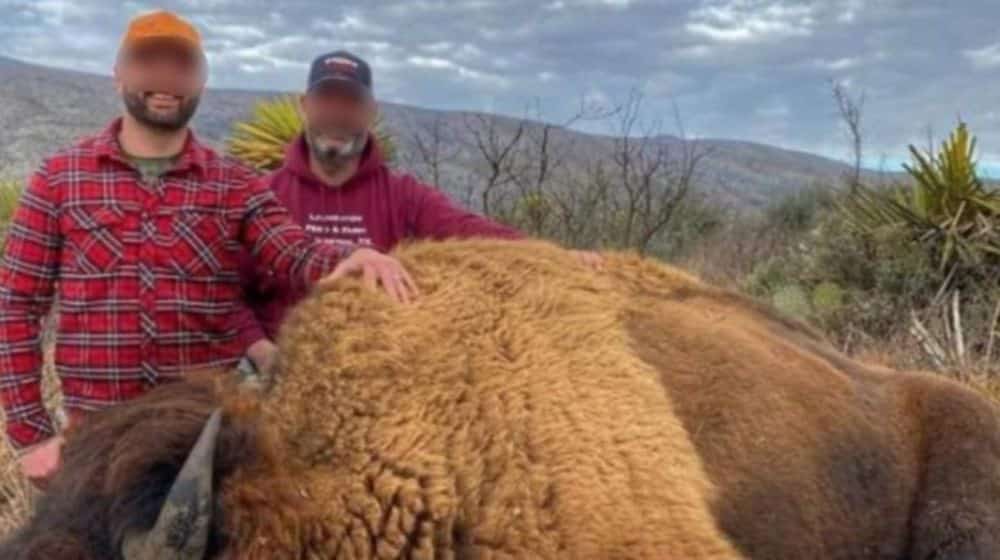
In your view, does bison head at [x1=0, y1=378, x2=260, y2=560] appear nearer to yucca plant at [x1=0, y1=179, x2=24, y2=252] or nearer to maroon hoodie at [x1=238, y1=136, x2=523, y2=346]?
maroon hoodie at [x1=238, y1=136, x2=523, y2=346]

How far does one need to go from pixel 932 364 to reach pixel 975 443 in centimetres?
537

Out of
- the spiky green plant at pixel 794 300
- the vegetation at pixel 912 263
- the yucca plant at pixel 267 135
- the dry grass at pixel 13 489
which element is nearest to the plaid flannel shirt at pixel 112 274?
the dry grass at pixel 13 489

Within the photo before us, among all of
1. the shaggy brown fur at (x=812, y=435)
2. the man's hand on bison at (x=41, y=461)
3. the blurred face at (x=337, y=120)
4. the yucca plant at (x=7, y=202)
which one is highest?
the blurred face at (x=337, y=120)

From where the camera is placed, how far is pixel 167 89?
4.77 metres

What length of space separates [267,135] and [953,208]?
6809 mm

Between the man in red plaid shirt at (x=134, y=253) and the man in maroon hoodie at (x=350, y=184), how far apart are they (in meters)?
0.90

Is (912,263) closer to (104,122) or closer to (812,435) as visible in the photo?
(812,435)

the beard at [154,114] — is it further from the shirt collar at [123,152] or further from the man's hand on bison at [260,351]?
the man's hand on bison at [260,351]

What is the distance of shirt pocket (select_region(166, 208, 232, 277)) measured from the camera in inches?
186

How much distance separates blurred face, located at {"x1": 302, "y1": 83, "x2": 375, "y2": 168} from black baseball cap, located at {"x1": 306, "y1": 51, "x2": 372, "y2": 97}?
17 mm

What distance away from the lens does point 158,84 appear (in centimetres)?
475

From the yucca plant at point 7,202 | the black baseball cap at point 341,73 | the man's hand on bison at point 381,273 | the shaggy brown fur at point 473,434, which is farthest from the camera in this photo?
the yucca plant at point 7,202

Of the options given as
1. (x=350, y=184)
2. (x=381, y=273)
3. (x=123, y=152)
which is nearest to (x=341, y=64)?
(x=350, y=184)

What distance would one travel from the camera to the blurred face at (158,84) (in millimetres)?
4742
